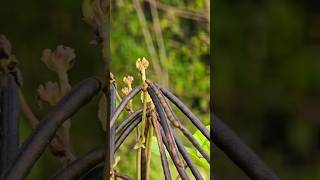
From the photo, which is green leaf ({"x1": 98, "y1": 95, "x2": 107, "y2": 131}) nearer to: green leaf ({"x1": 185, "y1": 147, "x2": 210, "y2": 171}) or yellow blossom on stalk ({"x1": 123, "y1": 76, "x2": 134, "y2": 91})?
yellow blossom on stalk ({"x1": 123, "y1": 76, "x2": 134, "y2": 91})

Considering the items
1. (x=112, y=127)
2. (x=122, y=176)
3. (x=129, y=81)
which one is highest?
(x=129, y=81)

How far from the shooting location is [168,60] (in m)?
1.26

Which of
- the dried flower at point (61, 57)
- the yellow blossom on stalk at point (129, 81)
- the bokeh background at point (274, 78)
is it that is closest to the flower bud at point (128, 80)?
the yellow blossom on stalk at point (129, 81)

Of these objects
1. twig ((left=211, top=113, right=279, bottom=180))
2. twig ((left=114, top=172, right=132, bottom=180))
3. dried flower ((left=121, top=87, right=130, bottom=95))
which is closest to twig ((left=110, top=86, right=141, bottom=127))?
dried flower ((left=121, top=87, right=130, bottom=95))

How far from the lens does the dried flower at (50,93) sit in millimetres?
1381

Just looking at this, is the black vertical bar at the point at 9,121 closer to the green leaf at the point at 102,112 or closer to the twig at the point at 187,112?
the green leaf at the point at 102,112

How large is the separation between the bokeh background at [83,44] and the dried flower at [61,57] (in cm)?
1

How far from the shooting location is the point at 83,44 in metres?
1.38

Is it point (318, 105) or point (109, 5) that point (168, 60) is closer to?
point (109, 5)

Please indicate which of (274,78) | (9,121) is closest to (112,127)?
(9,121)

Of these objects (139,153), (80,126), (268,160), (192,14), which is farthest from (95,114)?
(268,160)

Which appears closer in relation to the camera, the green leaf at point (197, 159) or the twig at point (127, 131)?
the green leaf at point (197, 159)

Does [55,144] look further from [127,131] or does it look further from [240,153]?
[240,153]

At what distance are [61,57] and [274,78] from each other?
54 cm
